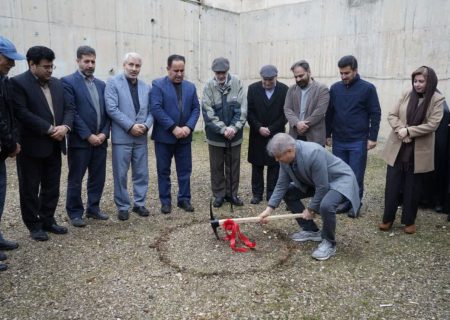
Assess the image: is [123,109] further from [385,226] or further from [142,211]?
[385,226]

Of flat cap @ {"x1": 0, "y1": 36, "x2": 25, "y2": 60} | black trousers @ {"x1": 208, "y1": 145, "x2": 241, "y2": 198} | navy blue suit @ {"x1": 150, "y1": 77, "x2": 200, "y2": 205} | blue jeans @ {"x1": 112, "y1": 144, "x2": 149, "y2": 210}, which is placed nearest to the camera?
flat cap @ {"x1": 0, "y1": 36, "x2": 25, "y2": 60}

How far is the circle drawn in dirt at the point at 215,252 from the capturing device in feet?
11.6

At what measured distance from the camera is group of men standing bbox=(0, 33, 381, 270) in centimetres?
384

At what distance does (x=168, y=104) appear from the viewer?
4.76 metres

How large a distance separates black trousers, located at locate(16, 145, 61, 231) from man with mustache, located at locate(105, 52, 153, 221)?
2.38ft

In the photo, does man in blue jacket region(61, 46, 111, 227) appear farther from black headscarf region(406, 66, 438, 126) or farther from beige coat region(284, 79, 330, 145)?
black headscarf region(406, 66, 438, 126)

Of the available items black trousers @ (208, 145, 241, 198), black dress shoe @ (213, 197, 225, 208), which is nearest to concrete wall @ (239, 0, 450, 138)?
black trousers @ (208, 145, 241, 198)

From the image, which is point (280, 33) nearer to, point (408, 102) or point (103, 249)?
point (408, 102)

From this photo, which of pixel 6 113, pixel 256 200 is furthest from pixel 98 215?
pixel 256 200

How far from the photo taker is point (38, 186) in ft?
13.0

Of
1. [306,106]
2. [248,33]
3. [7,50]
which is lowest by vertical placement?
[306,106]

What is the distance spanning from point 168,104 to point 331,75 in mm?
6926

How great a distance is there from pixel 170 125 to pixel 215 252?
1.64m

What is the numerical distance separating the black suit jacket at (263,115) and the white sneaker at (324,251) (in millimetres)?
1666
